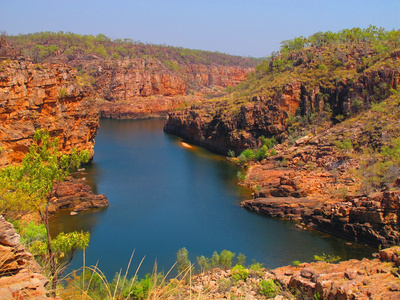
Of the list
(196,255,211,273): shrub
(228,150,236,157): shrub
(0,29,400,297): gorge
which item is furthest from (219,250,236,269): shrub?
(228,150,236,157): shrub

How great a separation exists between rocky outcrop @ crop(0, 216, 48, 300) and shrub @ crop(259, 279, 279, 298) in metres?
13.5

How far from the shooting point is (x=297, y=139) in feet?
186

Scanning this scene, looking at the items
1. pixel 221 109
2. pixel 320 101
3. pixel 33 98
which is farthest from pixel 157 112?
pixel 33 98

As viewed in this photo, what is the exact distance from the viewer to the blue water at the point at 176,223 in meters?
28.6

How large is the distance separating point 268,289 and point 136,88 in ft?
363

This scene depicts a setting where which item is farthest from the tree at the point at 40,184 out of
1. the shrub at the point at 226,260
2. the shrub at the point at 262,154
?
the shrub at the point at 262,154

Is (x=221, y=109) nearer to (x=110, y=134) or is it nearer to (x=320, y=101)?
(x=320, y=101)

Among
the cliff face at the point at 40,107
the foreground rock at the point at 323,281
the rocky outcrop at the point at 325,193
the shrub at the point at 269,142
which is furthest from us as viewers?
the shrub at the point at 269,142

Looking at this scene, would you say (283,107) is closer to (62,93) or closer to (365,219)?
(62,93)

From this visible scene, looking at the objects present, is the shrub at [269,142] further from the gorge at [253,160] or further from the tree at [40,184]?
the tree at [40,184]

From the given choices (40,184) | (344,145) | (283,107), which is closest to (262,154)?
(283,107)

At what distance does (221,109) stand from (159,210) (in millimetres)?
38658

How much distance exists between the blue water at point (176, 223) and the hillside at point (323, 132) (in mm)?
2357

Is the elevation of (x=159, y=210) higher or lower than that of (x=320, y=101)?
lower
